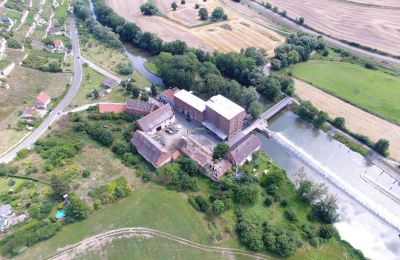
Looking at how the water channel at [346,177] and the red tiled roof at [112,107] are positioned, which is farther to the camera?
the red tiled roof at [112,107]

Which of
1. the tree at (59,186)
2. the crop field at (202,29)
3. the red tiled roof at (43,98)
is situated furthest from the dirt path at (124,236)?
the crop field at (202,29)

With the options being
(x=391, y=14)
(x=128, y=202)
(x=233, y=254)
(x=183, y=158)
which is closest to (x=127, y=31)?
(x=183, y=158)

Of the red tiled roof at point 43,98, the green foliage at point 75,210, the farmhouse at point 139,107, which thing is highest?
the farmhouse at point 139,107

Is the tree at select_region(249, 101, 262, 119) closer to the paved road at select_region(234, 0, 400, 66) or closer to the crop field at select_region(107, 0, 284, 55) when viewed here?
the crop field at select_region(107, 0, 284, 55)

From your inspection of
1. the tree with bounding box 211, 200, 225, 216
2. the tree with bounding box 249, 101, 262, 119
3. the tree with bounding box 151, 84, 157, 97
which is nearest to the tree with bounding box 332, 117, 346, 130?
the tree with bounding box 249, 101, 262, 119

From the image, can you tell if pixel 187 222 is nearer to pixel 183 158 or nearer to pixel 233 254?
pixel 233 254

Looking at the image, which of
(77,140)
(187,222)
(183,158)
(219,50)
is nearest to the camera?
(187,222)

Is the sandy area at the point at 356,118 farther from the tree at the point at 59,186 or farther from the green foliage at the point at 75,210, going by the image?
the tree at the point at 59,186
